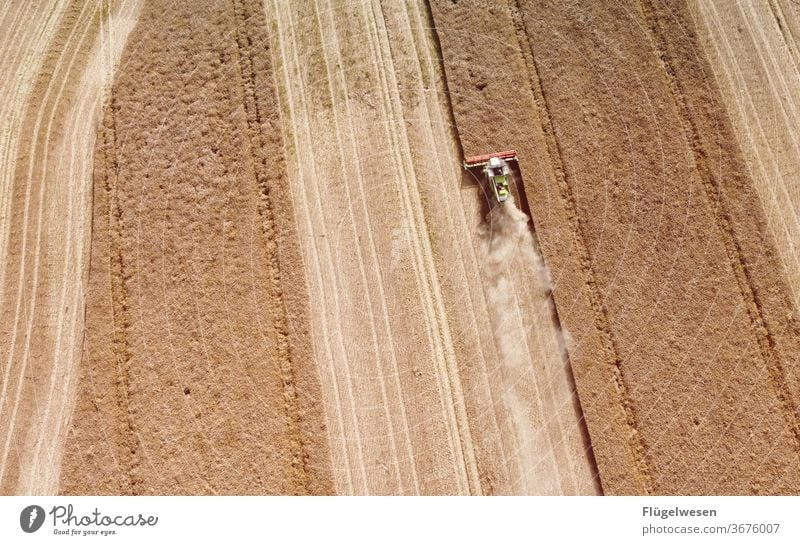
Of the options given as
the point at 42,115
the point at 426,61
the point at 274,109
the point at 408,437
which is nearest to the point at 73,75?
the point at 42,115

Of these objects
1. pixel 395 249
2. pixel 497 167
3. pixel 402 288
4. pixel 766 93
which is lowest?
pixel 402 288

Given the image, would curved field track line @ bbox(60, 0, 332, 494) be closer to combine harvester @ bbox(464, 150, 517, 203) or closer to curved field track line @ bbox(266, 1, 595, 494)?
curved field track line @ bbox(266, 1, 595, 494)

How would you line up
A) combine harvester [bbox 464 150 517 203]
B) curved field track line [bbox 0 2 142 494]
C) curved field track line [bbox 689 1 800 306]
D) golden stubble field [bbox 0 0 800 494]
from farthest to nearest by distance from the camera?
combine harvester [bbox 464 150 517 203] < curved field track line [bbox 689 1 800 306] < curved field track line [bbox 0 2 142 494] < golden stubble field [bbox 0 0 800 494]

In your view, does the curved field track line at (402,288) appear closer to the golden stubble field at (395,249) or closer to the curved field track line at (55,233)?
the golden stubble field at (395,249)

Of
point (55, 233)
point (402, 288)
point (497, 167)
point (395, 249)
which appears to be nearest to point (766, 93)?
point (497, 167)

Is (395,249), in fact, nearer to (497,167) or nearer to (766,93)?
(497,167)

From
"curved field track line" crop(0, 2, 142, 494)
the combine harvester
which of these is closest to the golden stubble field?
"curved field track line" crop(0, 2, 142, 494)
